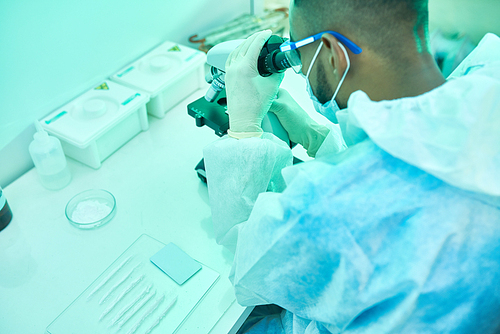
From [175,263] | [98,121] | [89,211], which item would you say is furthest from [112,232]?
[98,121]

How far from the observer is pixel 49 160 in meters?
1.23

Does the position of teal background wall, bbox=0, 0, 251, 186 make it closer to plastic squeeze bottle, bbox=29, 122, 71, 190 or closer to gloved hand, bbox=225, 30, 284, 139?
plastic squeeze bottle, bbox=29, 122, 71, 190

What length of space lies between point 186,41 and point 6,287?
1363 millimetres

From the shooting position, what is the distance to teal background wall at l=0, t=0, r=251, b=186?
116 cm

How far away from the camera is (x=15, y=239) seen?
3.69 feet

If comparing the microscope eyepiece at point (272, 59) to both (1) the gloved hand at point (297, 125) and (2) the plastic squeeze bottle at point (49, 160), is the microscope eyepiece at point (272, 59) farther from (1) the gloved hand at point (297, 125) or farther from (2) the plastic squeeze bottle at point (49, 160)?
(2) the plastic squeeze bottle at point (49, 160)

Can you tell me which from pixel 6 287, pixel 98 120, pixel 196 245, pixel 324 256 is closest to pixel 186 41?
pixel 98 120

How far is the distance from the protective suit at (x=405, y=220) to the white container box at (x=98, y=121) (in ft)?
2.59

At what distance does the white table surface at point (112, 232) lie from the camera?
0.97m

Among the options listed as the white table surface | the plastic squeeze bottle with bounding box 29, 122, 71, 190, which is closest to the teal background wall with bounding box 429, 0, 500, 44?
the white table surface

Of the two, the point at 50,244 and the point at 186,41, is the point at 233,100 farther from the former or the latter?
the point at 186,41

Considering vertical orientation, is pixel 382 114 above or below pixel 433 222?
above

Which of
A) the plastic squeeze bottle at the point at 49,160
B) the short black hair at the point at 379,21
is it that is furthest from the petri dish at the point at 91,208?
the short black hair at the point at 379,21

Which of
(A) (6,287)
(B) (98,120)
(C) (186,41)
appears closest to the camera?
(A) (6,287)
